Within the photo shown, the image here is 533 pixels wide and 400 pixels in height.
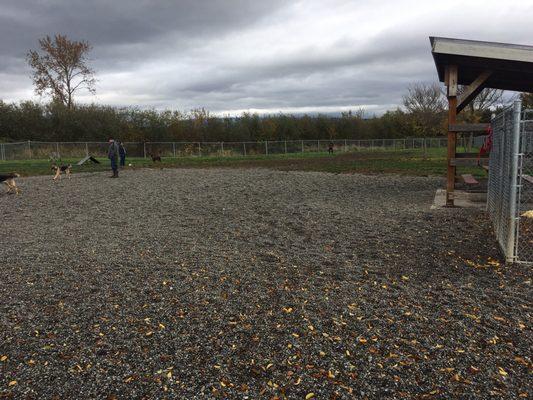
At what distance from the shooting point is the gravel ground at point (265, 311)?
307cm

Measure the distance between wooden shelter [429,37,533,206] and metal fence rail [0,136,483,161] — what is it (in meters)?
22.5

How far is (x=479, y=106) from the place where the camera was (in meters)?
44.5

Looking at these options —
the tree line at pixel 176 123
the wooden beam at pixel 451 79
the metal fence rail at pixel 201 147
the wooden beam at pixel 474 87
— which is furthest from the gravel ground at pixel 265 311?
the tree line at pixel 176 123

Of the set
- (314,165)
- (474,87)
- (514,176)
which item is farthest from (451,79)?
(314,165)

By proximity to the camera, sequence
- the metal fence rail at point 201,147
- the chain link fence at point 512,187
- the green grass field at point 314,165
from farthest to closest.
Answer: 1. the metal fence rail at point 201,147
2. the green grass field at point 314,165
3. the chain link fence at point 512,187

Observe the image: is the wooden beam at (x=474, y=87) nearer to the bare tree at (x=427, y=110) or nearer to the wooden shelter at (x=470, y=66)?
the wooden shelter at (x=470, y=66)

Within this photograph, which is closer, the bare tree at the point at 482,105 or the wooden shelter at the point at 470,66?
the wooden shelter at the point at 470,66

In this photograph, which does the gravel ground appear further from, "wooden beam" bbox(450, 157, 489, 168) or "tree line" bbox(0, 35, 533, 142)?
"tree line" bbox(0, 35, 533, 142)

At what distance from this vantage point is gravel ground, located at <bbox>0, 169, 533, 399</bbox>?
3.07 metres

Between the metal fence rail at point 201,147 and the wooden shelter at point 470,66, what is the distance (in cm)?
2254

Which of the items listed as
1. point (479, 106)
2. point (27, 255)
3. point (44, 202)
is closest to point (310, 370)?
point (27, 255)

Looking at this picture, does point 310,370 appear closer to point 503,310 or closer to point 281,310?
point 281,310

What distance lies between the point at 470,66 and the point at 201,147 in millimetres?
34491

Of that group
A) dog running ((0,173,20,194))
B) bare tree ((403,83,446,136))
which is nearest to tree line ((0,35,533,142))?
bare tree ((403,83,446,136))
